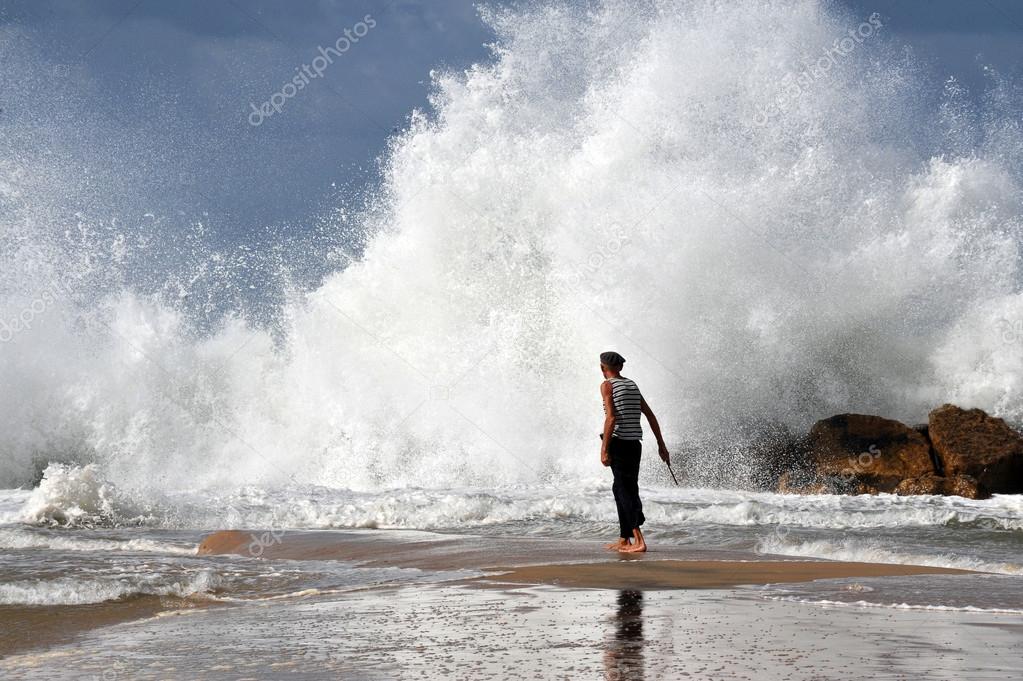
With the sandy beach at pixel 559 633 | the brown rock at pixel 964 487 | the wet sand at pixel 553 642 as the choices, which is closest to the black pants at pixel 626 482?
the sandy beach at pixel 559 633

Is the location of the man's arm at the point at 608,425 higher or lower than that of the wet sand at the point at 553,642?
higher

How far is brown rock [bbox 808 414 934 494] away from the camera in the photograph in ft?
45.1

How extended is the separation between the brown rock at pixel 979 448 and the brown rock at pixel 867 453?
0.28 metres

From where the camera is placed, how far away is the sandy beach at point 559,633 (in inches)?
139

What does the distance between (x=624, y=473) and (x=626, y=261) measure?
9.80m

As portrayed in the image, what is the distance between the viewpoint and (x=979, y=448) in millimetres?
13391

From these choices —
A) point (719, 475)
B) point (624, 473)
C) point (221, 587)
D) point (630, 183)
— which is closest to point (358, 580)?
point (221, 587)

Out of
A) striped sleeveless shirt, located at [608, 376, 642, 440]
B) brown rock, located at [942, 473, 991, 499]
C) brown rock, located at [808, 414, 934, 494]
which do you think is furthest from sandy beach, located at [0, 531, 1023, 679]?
brown rock, located at [808, 414, 934, 494]

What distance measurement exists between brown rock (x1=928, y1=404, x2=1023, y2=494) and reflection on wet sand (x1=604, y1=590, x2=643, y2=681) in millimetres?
9553

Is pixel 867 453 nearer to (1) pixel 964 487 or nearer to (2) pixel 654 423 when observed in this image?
(1) pixel 964 487

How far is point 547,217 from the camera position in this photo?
1873cm

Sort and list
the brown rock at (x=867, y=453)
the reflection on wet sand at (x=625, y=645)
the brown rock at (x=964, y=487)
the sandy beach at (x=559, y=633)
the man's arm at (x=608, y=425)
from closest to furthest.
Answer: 1. the reflection on wet sand at (x=625, y=645)
2. the sandy beach at (x=559, y=633)
3. the man's arm at (x=608, y=425)
4. the brown rock at (x=964, y=487)
5. the brown rock at (x=867, y=453)

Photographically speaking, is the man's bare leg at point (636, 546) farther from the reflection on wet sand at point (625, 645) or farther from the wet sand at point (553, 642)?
the reflection on wet sand at point (625, 645)

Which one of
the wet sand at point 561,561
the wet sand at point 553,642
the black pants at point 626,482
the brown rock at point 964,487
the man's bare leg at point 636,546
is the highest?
the brown rock at point 964,487
